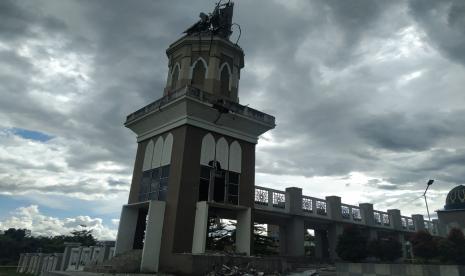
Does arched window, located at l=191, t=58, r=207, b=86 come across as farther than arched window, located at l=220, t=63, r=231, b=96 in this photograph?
No

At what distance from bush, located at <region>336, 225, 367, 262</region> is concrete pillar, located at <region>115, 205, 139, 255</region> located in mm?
17913

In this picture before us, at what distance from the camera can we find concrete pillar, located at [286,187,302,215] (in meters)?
33.4

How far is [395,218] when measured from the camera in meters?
44.5

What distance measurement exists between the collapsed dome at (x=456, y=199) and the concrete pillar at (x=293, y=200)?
33.6m

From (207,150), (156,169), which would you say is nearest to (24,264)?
(156,169)

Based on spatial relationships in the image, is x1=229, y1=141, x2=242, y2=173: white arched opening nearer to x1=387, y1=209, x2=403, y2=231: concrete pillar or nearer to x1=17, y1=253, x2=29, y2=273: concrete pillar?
x1=387, y1=209, x2=403, y2=231: concrete pillar

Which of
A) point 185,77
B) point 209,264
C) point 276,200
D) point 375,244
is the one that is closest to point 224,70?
point 185,77

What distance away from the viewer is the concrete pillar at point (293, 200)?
1316 inches

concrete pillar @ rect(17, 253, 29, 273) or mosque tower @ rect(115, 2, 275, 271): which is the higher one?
mosque tower @ rect(115, 2, 275, 271)

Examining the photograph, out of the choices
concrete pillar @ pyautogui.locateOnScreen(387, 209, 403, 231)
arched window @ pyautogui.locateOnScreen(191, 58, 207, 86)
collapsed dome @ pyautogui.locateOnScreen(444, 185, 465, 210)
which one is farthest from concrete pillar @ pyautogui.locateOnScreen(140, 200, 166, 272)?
collapsed dome @ pyautogui.locateOnScreen(444, 185, 465, 210)

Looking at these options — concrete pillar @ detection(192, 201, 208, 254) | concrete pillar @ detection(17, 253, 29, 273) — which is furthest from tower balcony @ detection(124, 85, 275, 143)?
concrete pillar @ detection(17, 253, 29, 273)

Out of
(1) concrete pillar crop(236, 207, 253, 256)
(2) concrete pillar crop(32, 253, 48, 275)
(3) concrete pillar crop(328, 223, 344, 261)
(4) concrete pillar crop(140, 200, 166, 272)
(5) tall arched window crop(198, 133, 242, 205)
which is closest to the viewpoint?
(4) concrete pillar crop(140, 200, 166, 272)

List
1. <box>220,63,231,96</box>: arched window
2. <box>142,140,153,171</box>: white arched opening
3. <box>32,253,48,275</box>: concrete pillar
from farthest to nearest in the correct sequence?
1. <box>32,253,48,275</box>: concrete pillar
2. <box>220,63,231,96</box>: arched window
3. <box>142,140,153,171</box>: white arched opening

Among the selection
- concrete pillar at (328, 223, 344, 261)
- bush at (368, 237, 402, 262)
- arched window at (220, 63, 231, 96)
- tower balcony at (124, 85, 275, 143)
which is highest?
arched window at (220, 63, 231, 96)
